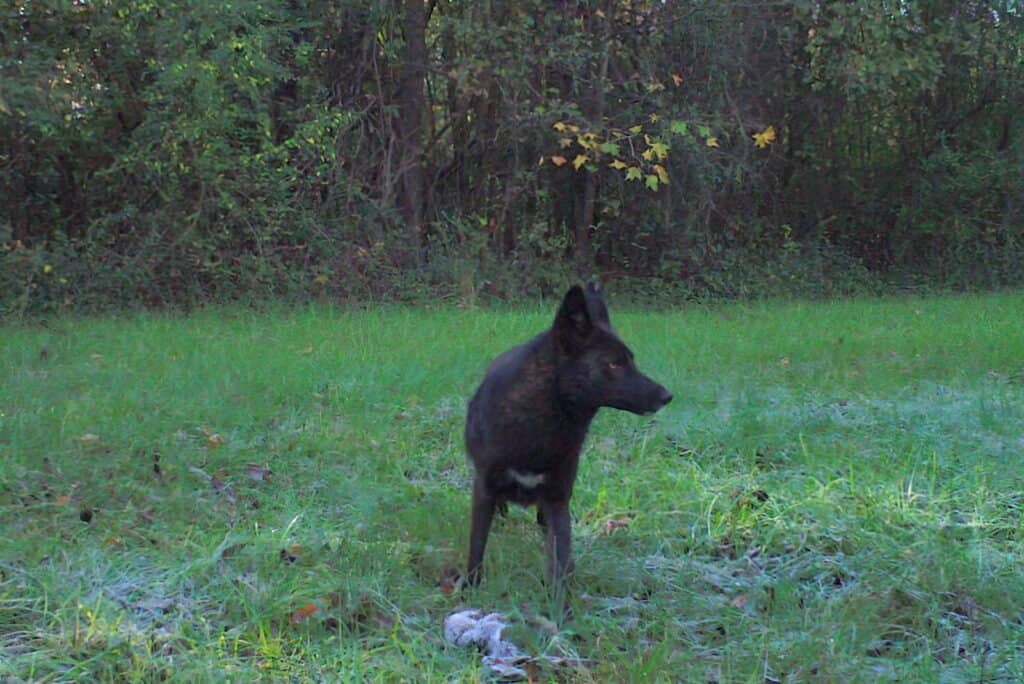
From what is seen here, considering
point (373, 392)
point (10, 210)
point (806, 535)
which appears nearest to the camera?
point (806, 535)

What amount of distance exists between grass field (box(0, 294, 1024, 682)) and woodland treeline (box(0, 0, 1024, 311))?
6445 mm

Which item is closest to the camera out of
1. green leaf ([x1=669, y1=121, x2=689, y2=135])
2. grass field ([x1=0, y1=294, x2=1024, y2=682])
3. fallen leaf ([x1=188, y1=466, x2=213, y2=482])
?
grass field ([x1=0, y1=294, x2=1024, y2=682])

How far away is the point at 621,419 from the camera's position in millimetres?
7020

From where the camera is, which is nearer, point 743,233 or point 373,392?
point 373,392

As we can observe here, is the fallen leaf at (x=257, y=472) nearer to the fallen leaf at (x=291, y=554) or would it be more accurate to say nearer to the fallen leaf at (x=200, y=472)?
the fallen leaf at (x=200, y=472)

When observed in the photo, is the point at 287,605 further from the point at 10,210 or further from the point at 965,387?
the point at 10,210

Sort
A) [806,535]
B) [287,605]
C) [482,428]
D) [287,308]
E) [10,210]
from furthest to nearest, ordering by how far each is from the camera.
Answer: [10,210], [287,308], [806,535], [482,428], [287,605]

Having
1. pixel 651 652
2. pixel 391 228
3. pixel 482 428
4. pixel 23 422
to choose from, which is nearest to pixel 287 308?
pixel 391 228

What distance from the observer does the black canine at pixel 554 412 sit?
4.27 m

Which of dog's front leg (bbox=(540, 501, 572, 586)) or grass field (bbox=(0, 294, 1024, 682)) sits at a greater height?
dog's front leg (bbox=(540, 501, 572, 586))

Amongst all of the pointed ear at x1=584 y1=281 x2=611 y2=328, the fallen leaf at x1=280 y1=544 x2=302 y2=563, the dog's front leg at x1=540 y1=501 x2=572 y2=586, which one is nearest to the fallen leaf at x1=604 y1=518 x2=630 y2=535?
the dog's front leg at x1=540 y1=501 x2=572 y2=586

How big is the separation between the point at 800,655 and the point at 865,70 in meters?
14.6

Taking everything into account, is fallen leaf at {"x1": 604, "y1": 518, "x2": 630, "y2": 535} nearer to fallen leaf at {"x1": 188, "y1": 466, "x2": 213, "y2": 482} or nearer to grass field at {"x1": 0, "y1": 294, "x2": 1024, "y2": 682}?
grass field at {"x1": 0, "y1": 294, "x2": 1024, "y2": 682}

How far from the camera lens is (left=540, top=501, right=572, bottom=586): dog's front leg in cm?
428
